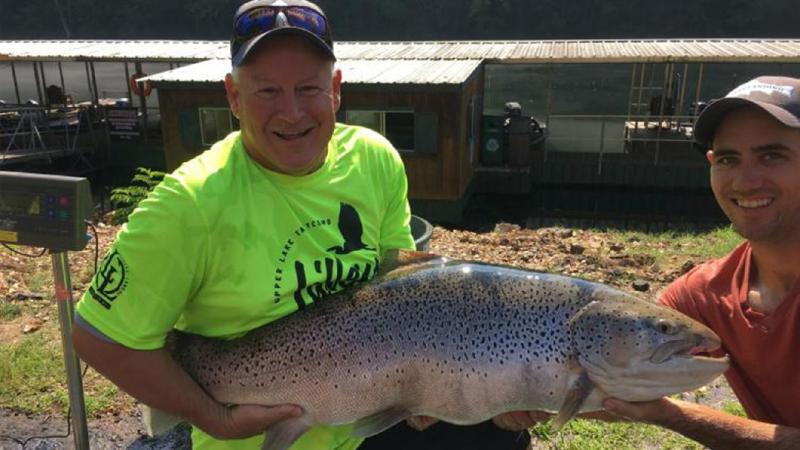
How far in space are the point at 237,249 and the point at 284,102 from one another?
0.53 meters

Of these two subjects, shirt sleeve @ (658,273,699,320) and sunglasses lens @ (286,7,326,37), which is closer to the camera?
sunglasses lens @ (286,7,326,37)

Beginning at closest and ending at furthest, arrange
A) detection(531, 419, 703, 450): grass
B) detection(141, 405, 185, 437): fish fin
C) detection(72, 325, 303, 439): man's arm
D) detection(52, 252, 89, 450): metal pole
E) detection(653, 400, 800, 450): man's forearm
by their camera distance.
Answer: detection(72, 325, 303, 439): man's arm → detection(141, 405, 185, 437): fish fin → detection(653, 400, 800, 450): man's forearm → detection(52, 252, 89, 450): metal pole → detection(531, 419, 703, 450): grass

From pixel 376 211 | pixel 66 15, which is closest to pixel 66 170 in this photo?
pixel 376 211

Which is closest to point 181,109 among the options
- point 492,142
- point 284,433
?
point 492,142

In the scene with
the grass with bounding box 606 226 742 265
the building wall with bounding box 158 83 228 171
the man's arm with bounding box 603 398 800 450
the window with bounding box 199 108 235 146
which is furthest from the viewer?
the window with bounding box 199 108 235 146

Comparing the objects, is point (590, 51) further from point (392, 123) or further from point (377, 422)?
point (377, 422)

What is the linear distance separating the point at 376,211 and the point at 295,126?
54cm

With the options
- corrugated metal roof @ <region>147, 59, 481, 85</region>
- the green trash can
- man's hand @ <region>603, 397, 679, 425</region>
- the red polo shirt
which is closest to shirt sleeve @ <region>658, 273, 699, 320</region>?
the red polo shirt

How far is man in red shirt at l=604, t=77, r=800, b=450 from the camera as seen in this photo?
8.83 feet

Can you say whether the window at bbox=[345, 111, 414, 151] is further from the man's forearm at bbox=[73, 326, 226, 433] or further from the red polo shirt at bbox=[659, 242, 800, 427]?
the man's forearm at bbox=[73, 326, 226, 433]

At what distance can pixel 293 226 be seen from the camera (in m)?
2.42

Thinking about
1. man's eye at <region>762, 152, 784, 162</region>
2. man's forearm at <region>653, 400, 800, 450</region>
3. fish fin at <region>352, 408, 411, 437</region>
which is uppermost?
man's eye at <region>762, 152, 784, 162</region>

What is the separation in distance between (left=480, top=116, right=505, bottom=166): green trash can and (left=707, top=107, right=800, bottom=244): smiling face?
1669cm

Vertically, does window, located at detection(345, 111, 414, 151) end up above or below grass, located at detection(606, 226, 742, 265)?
above
